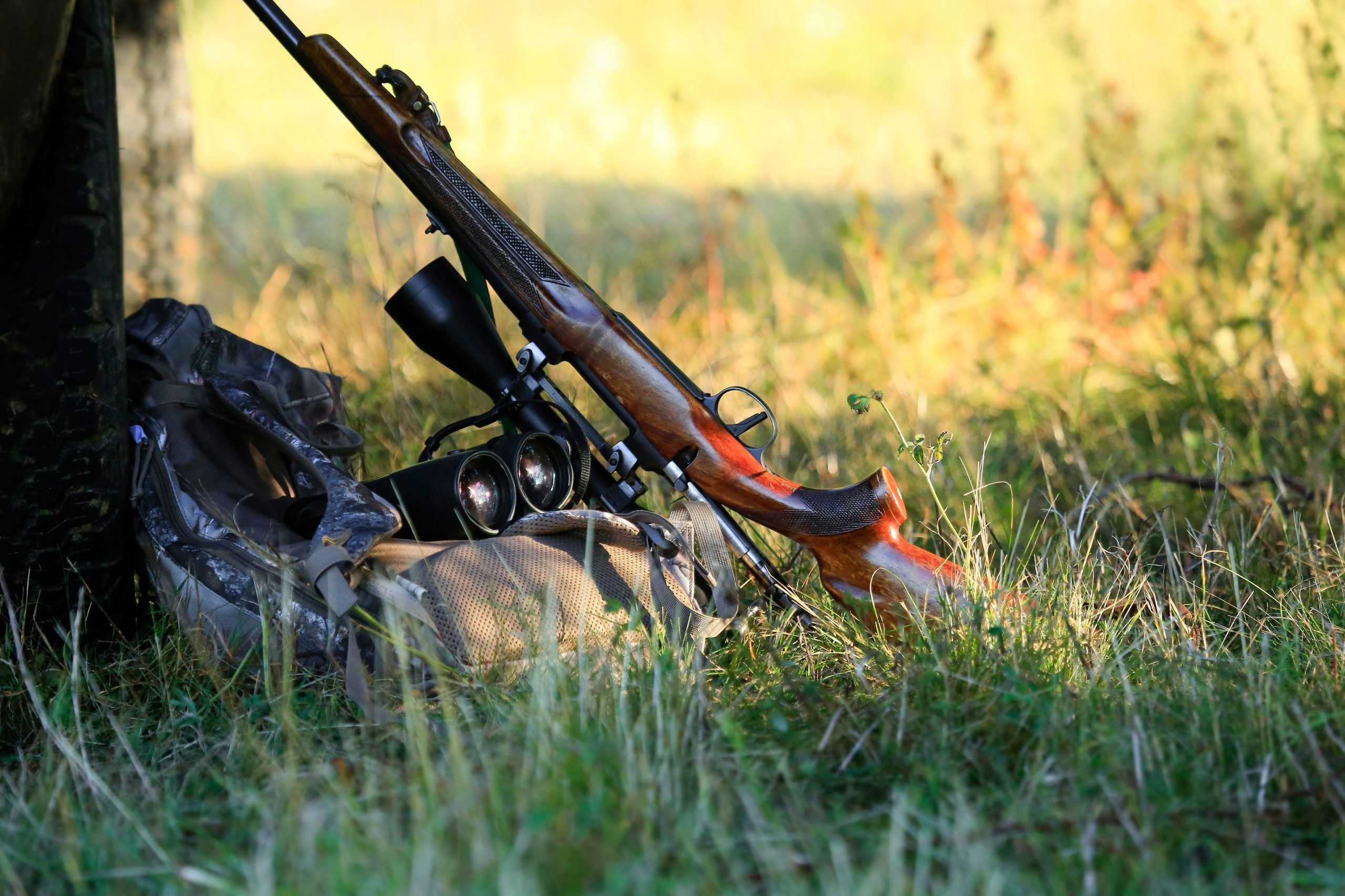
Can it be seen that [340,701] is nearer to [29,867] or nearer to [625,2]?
[29,867]

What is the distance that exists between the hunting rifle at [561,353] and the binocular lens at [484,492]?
0.20 meters

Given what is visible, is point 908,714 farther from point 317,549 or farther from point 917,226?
point 917,226

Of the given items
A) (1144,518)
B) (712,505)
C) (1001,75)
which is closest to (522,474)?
(712,505)

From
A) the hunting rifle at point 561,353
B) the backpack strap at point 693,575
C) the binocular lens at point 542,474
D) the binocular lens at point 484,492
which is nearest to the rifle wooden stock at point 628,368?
the hunting rifle at point 561,353

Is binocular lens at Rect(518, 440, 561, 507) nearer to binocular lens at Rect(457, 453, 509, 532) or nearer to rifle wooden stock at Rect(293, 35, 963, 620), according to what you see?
binocular lens at Rect(457, 453, 509, 532)

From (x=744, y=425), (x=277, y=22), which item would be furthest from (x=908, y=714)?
(x=277, y=22)

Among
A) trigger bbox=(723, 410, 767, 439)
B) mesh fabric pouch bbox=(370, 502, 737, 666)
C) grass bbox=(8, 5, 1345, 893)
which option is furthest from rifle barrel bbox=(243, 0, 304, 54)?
trigger bbox=(723, 410, 767, 439)

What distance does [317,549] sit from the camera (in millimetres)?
2395

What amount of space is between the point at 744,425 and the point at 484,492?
62 centimetres

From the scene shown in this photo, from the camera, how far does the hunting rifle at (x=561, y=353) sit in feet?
9.39

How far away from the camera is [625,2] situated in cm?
1269

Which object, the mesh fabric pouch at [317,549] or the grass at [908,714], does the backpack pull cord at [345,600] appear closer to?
the mesh fabric pouch at [317,549]

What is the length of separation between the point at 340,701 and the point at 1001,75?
4.09m

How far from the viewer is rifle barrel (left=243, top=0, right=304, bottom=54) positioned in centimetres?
300
